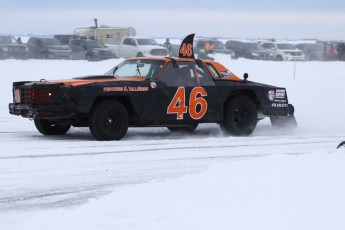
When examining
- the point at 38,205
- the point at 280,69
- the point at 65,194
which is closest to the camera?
the point at 38,205

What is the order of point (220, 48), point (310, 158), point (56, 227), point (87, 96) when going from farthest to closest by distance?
point (220, 48) < point (87, 96) < point (310, 158) < point (56, 227)

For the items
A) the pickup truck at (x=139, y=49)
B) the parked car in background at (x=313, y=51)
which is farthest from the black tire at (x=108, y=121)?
the parked car in background at (x=313, y=51)

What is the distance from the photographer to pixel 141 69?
491 inches

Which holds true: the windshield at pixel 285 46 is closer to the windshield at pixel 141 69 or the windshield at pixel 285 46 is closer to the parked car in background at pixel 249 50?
the parked car in background at pixel 249 50

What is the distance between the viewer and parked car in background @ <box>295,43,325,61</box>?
5116cm

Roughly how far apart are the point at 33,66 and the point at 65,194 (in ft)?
79.3

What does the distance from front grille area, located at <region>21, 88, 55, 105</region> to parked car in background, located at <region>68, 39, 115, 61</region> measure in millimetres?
27950

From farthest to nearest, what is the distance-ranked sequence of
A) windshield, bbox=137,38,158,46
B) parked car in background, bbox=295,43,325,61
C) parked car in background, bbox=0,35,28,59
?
parked car in background, bbox=295,43,325,61, windshield, bbox=137,38,158,46, parked car in background, bbox=0,35,28,59

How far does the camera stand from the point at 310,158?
8.60 metres

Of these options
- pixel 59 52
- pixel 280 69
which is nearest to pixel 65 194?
pixel 280 69

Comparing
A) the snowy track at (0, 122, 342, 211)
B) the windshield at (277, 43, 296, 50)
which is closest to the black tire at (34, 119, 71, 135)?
the snowy track at (0, 122, 342, 211)

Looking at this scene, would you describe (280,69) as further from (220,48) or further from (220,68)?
(220,68)

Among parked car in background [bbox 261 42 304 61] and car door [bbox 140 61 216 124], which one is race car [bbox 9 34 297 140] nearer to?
car door [bbox 140 61 216 124]

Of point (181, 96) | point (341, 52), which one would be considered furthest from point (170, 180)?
point (341, 52)
